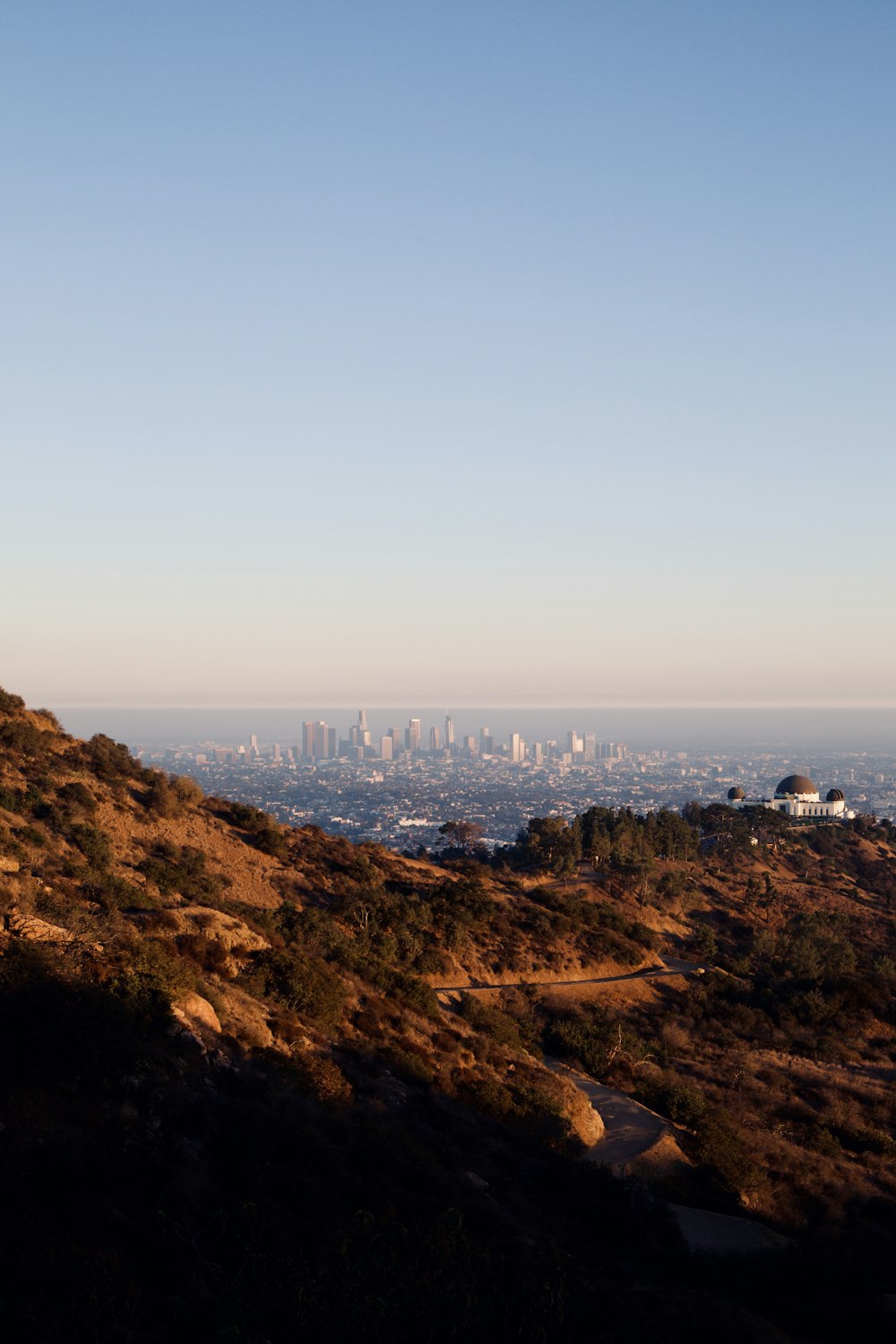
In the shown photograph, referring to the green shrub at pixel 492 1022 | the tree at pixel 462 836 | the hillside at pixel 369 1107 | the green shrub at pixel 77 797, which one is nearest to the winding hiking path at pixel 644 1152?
the hillside at pixel 369 1107

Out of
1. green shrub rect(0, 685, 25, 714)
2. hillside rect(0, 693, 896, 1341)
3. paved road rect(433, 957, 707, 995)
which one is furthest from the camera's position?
green shrub rect(0, 685, 25, 714)

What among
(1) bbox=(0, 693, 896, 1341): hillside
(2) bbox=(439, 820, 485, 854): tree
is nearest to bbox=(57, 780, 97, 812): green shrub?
(1) bbox=(0, 693, 896, 1341): hillside

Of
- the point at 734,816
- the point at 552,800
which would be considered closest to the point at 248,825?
the point at 734,816

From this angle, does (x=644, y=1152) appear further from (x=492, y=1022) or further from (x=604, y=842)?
(x=604, y=842)

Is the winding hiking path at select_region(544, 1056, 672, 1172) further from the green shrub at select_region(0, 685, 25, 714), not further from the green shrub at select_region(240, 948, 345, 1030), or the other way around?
the green shrub at select_region(0, 685, 25, 714)

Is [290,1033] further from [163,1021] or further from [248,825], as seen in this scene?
[248,825]
